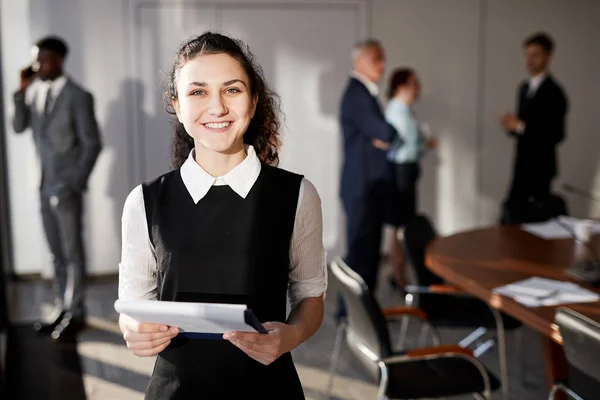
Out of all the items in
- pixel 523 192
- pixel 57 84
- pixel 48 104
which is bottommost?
pixel 523 192

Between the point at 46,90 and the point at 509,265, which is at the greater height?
the point at 46,90

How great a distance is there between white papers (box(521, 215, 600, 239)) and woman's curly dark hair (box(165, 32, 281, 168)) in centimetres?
279

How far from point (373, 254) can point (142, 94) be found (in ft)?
6.29

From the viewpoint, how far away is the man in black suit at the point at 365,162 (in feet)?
14.1

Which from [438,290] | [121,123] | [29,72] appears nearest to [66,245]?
[29,72]

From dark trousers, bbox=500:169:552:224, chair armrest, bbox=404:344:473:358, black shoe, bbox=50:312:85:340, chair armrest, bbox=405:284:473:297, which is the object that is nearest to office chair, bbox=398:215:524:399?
chair armrest, bbox=405:284:473:297

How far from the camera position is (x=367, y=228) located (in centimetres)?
455

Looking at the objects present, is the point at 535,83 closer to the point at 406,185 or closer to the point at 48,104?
the point at 406,185

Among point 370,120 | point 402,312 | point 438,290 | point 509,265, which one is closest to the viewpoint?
point 402,312

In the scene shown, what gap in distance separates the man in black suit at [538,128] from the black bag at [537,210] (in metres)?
0.45

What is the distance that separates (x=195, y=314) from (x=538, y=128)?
475cm

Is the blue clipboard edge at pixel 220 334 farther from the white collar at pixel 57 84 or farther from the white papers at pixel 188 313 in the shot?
the white collar at pixel 57 84

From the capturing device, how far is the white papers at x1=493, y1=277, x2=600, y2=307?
290cm

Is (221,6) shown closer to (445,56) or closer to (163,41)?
(163,41)
